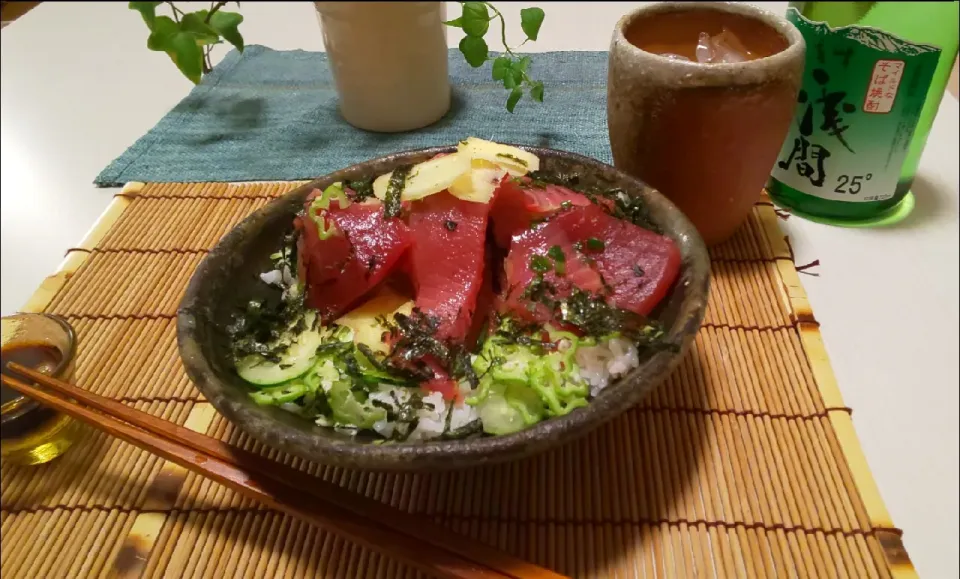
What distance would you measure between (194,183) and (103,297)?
32cm

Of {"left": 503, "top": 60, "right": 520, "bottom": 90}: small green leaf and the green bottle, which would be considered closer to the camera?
the green bottle

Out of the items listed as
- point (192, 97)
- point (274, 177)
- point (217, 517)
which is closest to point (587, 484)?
point (217, 517)

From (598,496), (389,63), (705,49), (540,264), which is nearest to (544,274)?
(540,264)

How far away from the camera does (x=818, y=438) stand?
73 centimetres

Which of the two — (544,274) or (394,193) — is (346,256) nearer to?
(394,193)

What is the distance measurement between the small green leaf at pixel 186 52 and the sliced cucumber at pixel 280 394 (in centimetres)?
59

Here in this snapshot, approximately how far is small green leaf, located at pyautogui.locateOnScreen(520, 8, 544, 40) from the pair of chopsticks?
77 centimetres

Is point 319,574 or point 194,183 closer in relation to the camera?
point 319,574

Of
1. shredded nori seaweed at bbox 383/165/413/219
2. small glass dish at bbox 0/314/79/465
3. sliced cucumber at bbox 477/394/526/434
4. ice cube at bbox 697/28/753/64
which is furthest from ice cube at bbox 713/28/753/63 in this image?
small glass dish at bbox 0/314/79/465

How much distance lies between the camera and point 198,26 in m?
0.94

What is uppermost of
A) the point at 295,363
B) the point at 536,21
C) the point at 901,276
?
the point at 536,21

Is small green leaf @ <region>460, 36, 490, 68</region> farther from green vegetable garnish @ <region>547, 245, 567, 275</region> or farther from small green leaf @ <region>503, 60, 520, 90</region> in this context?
green vegetable garnish @ <region>547, 245, 567, 275</region>

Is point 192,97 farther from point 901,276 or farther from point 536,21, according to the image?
point 901,276

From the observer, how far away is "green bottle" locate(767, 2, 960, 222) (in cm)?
90
